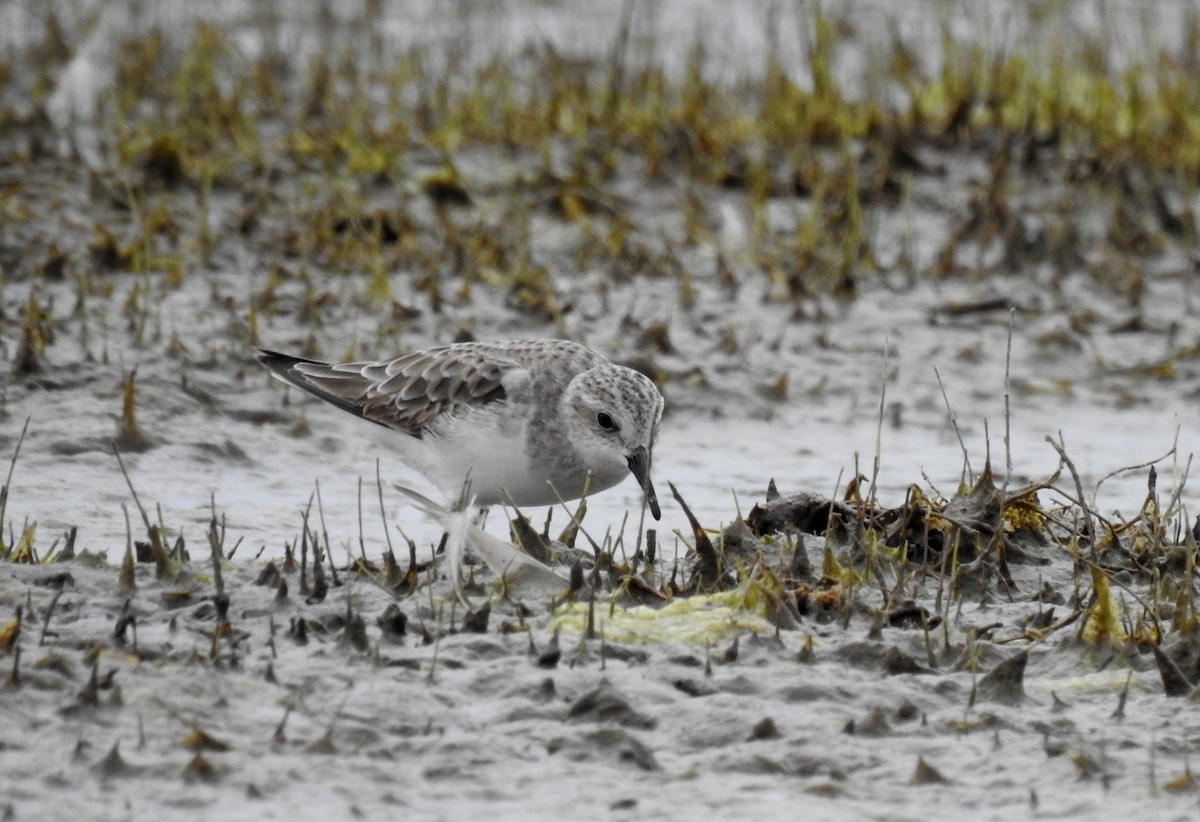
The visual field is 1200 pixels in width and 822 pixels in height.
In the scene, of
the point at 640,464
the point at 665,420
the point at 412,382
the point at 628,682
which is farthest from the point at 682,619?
the point at 665,420

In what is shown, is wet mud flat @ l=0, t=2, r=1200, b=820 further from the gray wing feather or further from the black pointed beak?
the gray wing feather

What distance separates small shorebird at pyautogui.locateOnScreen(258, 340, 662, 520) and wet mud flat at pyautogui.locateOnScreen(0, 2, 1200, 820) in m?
0.37

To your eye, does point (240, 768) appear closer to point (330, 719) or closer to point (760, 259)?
point (330, 719)

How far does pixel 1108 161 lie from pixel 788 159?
6.59ft

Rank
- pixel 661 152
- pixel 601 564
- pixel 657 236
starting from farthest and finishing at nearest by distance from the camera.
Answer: pixel 661 152 < pixel 657 236 < pixel 601 564

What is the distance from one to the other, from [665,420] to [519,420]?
2153 millimetres

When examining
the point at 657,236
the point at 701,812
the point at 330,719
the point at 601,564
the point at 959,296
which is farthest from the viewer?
the point at 657,236

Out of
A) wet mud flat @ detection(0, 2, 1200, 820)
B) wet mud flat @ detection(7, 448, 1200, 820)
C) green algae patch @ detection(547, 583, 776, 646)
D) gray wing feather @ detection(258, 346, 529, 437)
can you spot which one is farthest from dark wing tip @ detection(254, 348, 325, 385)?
green algae patch @ detection(547, 583, 776, 646)

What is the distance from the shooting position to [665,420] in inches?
341

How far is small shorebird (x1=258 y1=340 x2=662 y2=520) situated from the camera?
651 cm

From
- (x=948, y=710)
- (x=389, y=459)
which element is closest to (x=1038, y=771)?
(x=948, y=710)

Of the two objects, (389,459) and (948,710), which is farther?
(389,459)

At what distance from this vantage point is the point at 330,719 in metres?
4.57

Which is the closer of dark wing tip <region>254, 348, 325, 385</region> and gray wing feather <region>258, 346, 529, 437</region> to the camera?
gray wing feather <region>258, 346, 529, 437</region>
